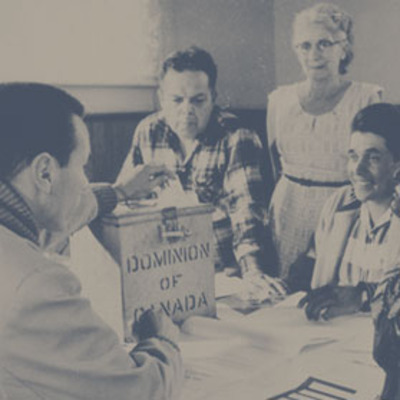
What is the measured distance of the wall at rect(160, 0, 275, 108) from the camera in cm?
133

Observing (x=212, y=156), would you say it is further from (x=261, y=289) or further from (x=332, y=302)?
(x=332, y=302)

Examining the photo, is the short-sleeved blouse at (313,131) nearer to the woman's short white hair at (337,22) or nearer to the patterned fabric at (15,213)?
the woman's short white hair at (337,22)

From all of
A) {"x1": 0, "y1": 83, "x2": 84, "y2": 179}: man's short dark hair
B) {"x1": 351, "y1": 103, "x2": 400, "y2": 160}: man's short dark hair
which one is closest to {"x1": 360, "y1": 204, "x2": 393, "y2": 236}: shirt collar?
{"x1": 351, "y1": 103, "x2": 400, "y2": 160}: man's short dark hair

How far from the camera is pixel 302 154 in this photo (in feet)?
4.34

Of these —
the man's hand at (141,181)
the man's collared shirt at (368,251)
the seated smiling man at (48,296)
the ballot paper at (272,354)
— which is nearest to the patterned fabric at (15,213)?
the seated smiling man at (48,296)

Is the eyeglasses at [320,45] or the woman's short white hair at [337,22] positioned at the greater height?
the woman's short white hair at [337,22]

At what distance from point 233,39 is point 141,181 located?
0.39 meters

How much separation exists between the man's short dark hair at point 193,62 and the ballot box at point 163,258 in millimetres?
332

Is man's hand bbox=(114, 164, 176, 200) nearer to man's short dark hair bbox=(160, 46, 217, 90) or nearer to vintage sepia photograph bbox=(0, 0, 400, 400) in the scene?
vintage sepia photograph bbox=(0, 0, 400, 400)

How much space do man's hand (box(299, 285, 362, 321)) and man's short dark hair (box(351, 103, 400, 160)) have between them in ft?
0.97

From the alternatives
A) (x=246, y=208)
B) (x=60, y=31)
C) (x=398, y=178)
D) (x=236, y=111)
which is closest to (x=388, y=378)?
(x=398, y=178)

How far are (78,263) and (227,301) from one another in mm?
332

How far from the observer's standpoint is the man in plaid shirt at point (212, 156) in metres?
1.33

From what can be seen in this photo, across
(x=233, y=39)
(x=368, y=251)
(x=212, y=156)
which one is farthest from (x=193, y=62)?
(x=368, y=251)
